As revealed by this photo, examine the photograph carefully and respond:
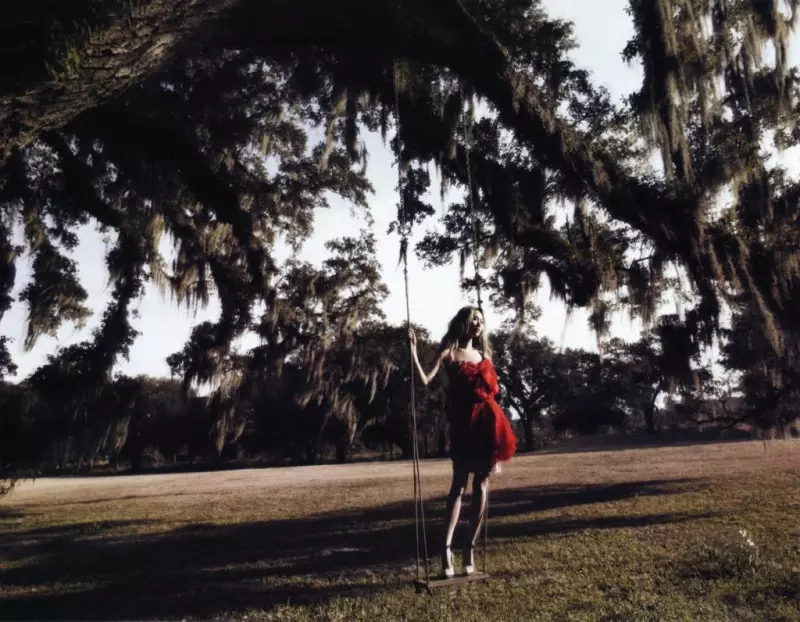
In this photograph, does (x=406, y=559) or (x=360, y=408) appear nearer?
(x=406, y=559)

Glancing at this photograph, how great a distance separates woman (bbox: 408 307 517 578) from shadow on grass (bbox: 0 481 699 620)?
145 cm

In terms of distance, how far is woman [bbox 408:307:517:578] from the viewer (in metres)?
4.11

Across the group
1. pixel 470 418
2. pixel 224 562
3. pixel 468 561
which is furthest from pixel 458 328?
pixel 224 562

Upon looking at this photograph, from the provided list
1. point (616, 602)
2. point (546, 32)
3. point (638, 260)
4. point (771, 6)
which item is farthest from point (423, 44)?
point (771, 6)

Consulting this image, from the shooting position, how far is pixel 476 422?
13.6 ft

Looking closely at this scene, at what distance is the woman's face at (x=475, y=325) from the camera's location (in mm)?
4203

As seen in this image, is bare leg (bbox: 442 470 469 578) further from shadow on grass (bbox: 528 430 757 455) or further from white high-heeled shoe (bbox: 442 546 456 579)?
shadow on grass (bbox: 528 430 757 455)

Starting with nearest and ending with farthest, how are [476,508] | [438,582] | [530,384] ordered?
[438,582]
[476,508]
[530,384]

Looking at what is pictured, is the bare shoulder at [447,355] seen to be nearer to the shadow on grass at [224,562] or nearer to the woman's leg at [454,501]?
the woman's leg at [454,501]

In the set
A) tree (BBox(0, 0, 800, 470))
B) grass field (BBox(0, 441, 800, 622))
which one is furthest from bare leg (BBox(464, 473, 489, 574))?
tree (BBox(0, 0, 800, 470))

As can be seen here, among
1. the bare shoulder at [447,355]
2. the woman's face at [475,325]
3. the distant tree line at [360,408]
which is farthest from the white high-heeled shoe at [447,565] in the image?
the distant tree line at [360,408]

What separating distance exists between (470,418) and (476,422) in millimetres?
48

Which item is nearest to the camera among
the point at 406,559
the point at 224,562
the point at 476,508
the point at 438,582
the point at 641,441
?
the point at 438,582

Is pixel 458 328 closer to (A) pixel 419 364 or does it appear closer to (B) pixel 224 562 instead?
(A) pixel 419 364
